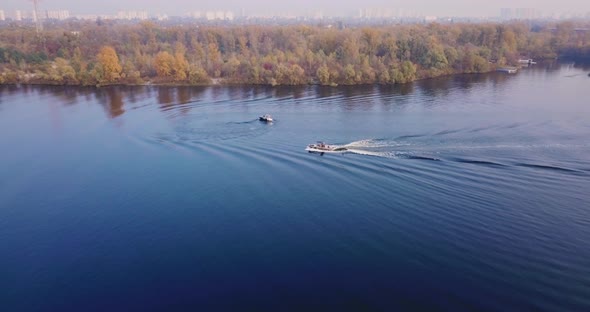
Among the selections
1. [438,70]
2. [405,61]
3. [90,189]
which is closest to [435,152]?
[90,189]

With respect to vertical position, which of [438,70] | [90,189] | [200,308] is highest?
[438,70]

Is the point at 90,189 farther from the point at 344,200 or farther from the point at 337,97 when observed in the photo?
the point at 337,97

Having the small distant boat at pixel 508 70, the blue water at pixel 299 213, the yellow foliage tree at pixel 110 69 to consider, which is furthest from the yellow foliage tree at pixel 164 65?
the small distant boat at pixel 508 70

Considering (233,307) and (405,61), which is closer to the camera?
(233,307)

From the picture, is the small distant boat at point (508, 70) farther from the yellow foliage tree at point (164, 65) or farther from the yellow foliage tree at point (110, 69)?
the yellow foliage tree at point (110, 69)

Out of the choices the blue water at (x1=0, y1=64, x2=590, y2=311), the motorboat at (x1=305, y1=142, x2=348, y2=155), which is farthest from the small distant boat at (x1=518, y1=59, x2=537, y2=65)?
the motorboat at (x1=305, y1=142, x2=348, y2=155)

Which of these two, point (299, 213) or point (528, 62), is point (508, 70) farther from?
point (299, 213)
